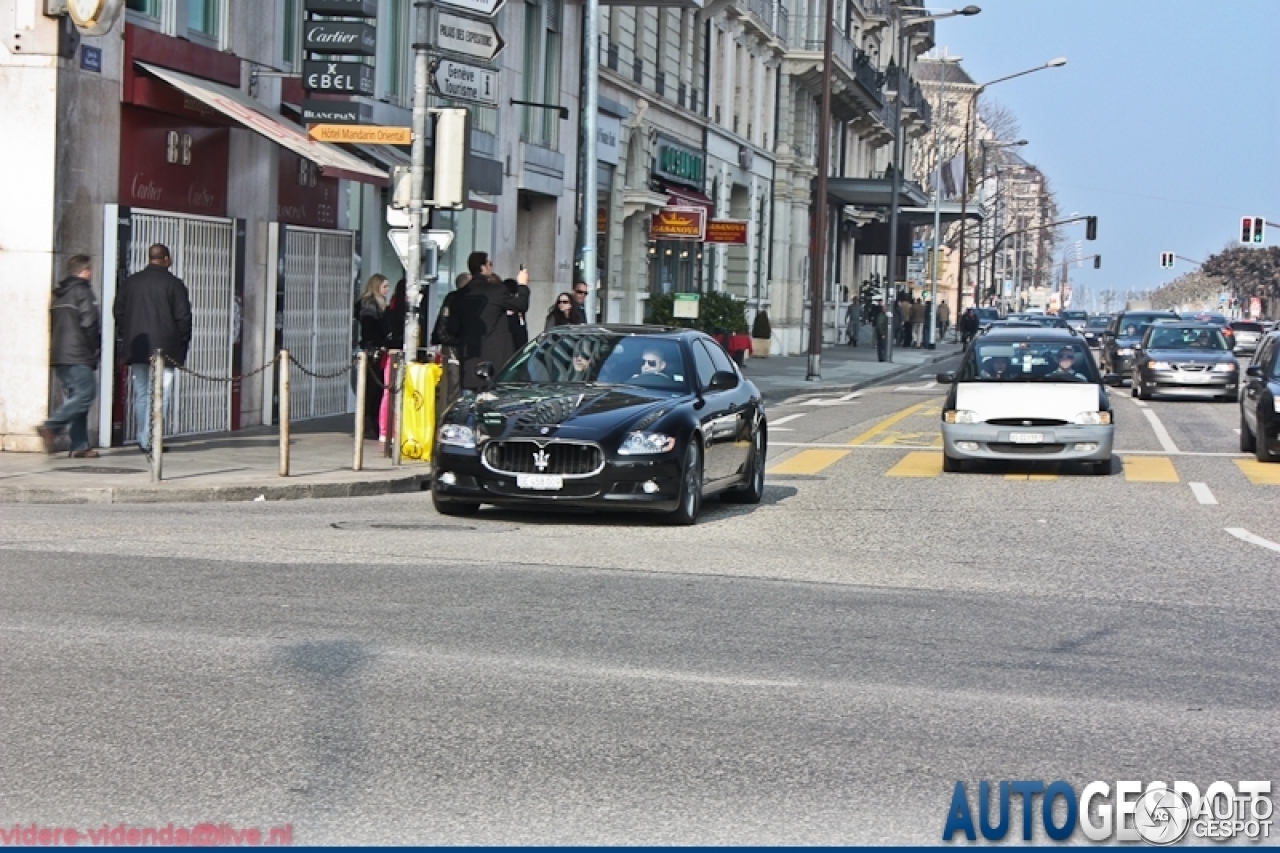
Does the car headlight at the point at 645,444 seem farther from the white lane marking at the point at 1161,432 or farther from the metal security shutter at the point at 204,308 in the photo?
the white lane marking at the point at 1161,432

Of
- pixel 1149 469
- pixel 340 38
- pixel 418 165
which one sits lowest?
pixel 1149 469

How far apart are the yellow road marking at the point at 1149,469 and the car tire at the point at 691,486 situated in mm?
6116

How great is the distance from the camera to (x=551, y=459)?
14.1 metres

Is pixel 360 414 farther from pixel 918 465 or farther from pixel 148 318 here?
pixel 918 465

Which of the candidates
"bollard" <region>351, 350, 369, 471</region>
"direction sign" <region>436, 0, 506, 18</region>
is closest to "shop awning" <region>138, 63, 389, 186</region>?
"direction sign" <region>436, 0, 506, 18</region>

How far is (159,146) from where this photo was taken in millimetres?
19781

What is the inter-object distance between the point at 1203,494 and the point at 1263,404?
12.4 feet

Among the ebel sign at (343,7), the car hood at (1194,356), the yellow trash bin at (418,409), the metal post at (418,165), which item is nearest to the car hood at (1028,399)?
the yellow trash bin at (418,409)

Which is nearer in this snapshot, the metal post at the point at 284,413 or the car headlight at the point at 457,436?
the car headlight at the point at 457,436

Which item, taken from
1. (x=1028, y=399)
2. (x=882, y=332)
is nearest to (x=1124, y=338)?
(x=882, y=332)

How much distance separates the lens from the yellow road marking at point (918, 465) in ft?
65.3

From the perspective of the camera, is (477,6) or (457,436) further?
(477,6)

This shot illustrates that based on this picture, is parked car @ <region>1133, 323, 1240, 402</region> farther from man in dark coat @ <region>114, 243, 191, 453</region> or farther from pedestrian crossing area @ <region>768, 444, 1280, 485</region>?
man in dark coat @ <region>114, 243, 191, 453</region>

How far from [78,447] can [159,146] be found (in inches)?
138
